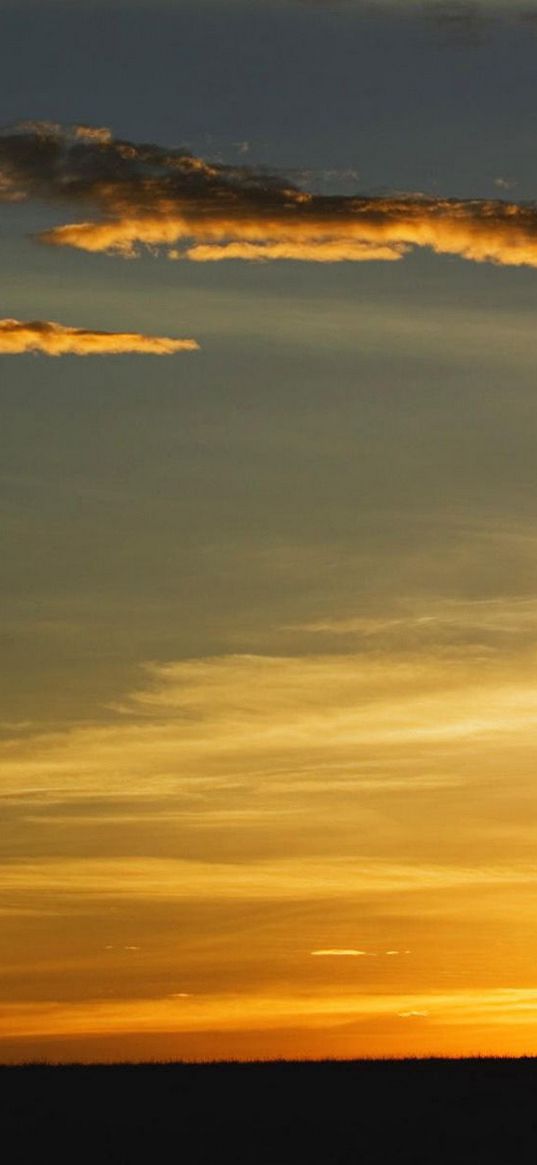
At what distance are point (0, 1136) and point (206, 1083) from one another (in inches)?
619

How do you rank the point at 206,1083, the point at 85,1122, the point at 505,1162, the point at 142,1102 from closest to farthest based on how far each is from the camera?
the point at 505,1162 < the point at 85,1122 < the point at 142,1102 < the point at 206,1083

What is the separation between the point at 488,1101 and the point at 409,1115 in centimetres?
439

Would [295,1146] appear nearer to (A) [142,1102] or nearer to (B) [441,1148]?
(B) [441,1148]

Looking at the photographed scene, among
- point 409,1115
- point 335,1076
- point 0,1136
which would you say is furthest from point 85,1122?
point 335,1076

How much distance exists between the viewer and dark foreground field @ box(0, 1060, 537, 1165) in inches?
2618

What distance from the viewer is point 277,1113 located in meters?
74.9

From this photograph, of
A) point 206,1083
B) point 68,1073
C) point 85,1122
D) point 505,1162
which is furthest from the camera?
point 68,1073

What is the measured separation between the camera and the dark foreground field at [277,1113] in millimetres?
66500

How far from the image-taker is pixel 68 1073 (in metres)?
88.7

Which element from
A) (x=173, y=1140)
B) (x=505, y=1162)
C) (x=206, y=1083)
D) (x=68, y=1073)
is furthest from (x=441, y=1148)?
(x=68, y=1073)

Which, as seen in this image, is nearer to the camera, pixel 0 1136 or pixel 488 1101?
pixel 0 1136

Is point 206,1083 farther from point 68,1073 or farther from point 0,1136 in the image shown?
point 0,1136

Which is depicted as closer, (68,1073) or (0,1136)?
(0,1136)

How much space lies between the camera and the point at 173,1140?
224 feet
